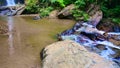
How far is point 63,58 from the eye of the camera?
5.61 metres

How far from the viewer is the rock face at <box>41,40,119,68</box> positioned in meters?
5.25

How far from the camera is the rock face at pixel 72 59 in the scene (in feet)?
17.2

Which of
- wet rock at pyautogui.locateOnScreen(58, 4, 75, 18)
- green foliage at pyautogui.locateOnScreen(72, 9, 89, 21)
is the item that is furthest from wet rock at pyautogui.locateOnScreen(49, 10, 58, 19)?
green foliage at pyautogui.locateOnScreen(72, 9, 89, 21)

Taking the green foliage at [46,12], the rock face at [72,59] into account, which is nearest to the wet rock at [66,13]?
the green foliage at [46,12]

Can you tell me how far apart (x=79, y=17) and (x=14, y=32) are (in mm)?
4897

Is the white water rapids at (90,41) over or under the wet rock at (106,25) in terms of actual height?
over

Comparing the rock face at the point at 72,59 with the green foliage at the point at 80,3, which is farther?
the green foliage at the point at 80,3

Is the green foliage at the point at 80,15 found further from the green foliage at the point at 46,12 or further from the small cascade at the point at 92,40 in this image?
the small cascade at the point at 92,40

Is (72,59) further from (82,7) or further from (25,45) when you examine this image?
(82,7)

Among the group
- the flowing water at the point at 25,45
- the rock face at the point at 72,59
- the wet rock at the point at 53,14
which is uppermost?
the rock face at the point at 72,59

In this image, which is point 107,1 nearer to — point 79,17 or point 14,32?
point 79,17

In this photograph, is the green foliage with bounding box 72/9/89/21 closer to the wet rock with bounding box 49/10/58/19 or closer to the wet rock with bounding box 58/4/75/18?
the wet rock with bounding box 58/4/75/18

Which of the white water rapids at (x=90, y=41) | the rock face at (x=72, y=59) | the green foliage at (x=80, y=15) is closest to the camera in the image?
the rock face at (x=72, y=59)

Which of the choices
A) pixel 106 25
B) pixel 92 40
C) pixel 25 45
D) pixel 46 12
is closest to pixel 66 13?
pixel 46 12
